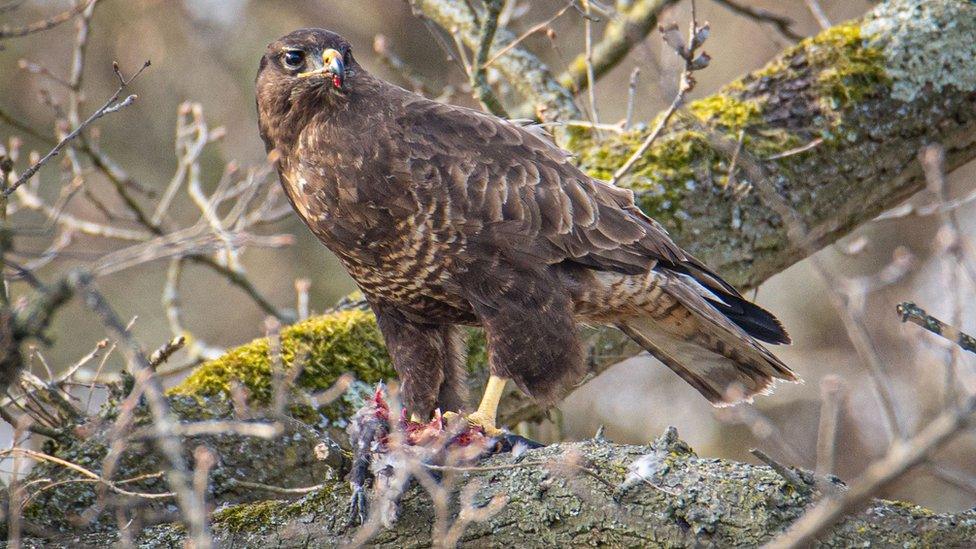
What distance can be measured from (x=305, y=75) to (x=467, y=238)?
2.93 ft

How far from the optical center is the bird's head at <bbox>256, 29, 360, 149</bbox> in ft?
13.1

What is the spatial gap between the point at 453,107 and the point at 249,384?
1310 millimetres

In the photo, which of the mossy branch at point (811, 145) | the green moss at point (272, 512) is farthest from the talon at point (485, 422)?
the green moss at point (272, 512)

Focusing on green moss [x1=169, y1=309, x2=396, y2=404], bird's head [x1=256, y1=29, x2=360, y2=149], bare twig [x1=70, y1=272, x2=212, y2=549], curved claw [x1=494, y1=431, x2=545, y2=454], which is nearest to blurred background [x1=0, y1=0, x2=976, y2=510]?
green moss [x1=169, y1=309, x2=396, y2=404]

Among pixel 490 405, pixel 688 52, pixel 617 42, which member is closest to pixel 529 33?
pixel 688 52

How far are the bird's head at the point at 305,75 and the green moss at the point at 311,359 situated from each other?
852 millimetres

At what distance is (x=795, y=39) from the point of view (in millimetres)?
5828

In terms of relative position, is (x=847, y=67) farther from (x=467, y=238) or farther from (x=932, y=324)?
(x=932, y=324)

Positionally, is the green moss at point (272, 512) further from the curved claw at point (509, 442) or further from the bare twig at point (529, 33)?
the bare twig at point (529, 33)

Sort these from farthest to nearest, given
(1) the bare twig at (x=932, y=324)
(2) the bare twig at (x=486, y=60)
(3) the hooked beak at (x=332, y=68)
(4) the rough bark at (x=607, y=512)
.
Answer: (2) the bare twig at (x=486, y=60) → (3) the hooked beak at (x=332, y=68) → (4) the rough bark at (x=607, y=512) → (1) the bare twig at (x=932, y=324)

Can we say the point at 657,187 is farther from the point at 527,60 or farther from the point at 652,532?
the point at 652,532

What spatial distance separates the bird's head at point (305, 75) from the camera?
13.1ft

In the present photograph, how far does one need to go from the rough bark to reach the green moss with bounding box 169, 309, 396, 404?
3.01ft

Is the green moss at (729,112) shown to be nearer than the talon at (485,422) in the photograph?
No
